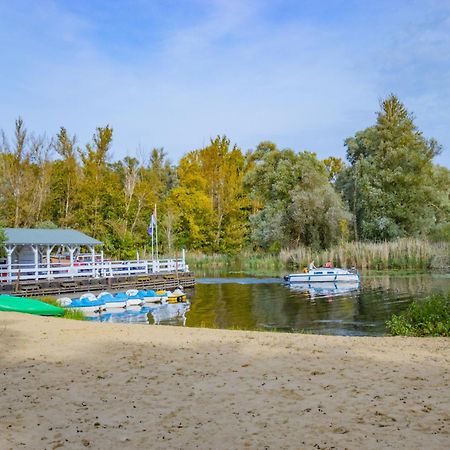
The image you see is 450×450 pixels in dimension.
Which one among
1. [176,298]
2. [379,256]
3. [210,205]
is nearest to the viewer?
[176,298]

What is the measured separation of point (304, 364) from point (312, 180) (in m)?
41.2

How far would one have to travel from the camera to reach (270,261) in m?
46.3

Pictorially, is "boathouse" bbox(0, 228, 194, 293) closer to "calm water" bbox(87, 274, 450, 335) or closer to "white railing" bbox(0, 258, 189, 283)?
"white railing" bbox(0, 258, 189, 283)

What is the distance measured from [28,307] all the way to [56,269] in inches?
408

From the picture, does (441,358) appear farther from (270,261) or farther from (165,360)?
(270,261)

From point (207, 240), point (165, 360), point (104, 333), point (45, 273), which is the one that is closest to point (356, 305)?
point (104, 333)

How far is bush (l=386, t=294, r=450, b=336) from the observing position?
1141 cm

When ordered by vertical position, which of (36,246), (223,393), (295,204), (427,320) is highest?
(295,204)

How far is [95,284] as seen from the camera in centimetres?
2828

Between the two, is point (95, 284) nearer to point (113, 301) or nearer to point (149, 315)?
point (113, 301)

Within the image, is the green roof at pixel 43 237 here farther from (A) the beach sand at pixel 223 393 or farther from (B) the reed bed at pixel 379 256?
(A) the beach sand at pixel 223 393

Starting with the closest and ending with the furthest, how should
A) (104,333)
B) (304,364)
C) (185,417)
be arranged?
(185,417) < (304,364) < (104,333)

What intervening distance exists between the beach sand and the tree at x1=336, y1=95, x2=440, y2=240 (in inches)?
1481

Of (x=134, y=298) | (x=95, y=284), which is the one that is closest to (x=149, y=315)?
(x=134, y=298)
